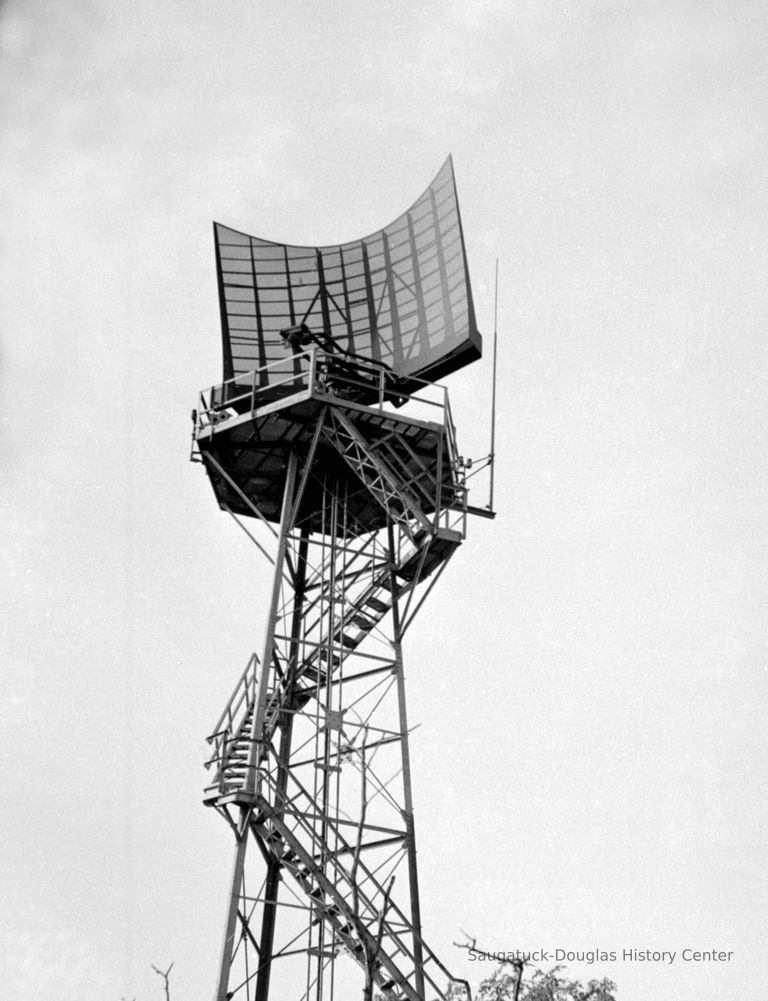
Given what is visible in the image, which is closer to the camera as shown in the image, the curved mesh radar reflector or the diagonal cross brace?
the diagonal cross brace

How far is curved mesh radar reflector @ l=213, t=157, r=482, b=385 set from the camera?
36.7 meters

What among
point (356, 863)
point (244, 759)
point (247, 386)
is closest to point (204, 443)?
point (247, 386)

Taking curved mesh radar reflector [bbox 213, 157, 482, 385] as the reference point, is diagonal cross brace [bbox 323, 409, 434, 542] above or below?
below

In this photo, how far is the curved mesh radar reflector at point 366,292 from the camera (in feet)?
120

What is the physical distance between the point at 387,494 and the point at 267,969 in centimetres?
1045

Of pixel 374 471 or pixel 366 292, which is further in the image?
pixel 366 292

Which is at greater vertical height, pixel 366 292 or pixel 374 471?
pixel 366 292

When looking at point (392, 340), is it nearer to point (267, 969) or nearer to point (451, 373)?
point (451, 373)

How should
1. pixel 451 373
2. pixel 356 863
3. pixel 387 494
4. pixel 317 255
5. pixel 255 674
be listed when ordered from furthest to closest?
pixel 317 255
pixel 451 373
pixel 387 494
pixel 255 674
pixel 356 863

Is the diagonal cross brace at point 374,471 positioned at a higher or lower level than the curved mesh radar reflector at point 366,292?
lower

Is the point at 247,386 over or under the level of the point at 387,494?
over

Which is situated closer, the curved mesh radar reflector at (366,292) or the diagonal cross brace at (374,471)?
the diagonal cross brace at (374,471)

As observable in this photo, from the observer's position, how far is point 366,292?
38.7 m

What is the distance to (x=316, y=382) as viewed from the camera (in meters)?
33.6
